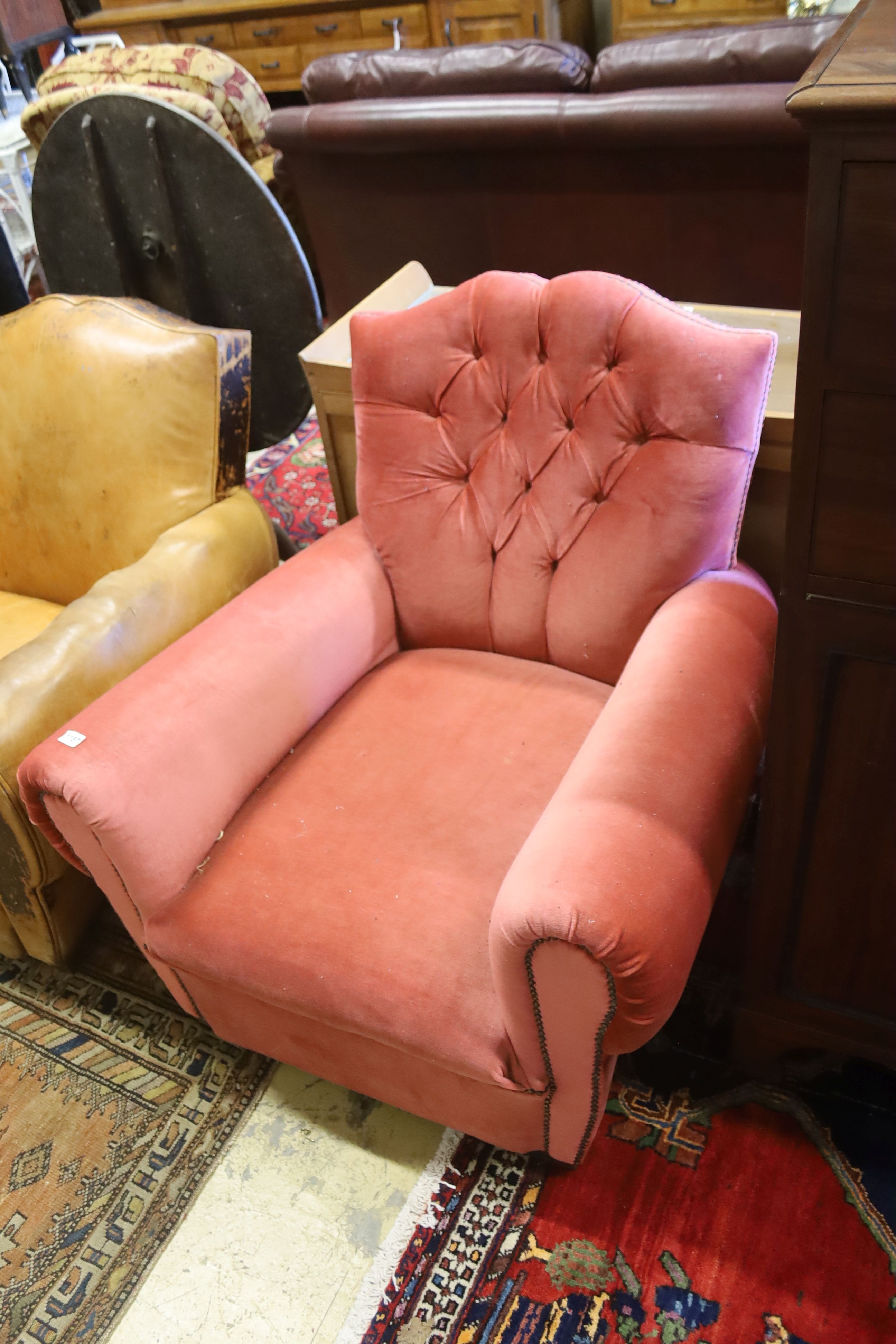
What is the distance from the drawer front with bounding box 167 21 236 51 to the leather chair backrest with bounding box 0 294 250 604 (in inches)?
159

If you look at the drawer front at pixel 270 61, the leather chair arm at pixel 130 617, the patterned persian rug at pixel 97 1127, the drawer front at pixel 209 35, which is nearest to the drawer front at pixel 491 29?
the drawer front at pixel 270 61

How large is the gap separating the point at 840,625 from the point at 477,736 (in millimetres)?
638

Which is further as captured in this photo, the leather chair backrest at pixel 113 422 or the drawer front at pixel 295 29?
the drawer front at pixel 295 29

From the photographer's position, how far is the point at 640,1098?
1.49 meters

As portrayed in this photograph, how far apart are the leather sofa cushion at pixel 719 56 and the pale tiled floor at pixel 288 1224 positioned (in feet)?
8.24

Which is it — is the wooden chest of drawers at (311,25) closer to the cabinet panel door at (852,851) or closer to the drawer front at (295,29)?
the drawer front at (295,29)

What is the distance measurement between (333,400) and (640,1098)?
1.38m

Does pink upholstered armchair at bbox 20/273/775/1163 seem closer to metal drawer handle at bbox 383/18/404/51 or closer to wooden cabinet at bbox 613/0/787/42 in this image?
wooden cabinet at bbox 613/0/787/42

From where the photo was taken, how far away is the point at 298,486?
2.96m

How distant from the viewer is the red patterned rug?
125cm

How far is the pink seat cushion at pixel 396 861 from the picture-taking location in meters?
1.19

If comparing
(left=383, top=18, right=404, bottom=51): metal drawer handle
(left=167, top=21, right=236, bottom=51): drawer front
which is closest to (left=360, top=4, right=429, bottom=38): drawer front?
(left=383, top=18, right=404, bottom=51): metal drawer handle

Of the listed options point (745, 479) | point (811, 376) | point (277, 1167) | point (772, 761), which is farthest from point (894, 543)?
point (277, 1167)

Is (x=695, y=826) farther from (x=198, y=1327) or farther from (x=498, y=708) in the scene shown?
(x=198, y=1327)
